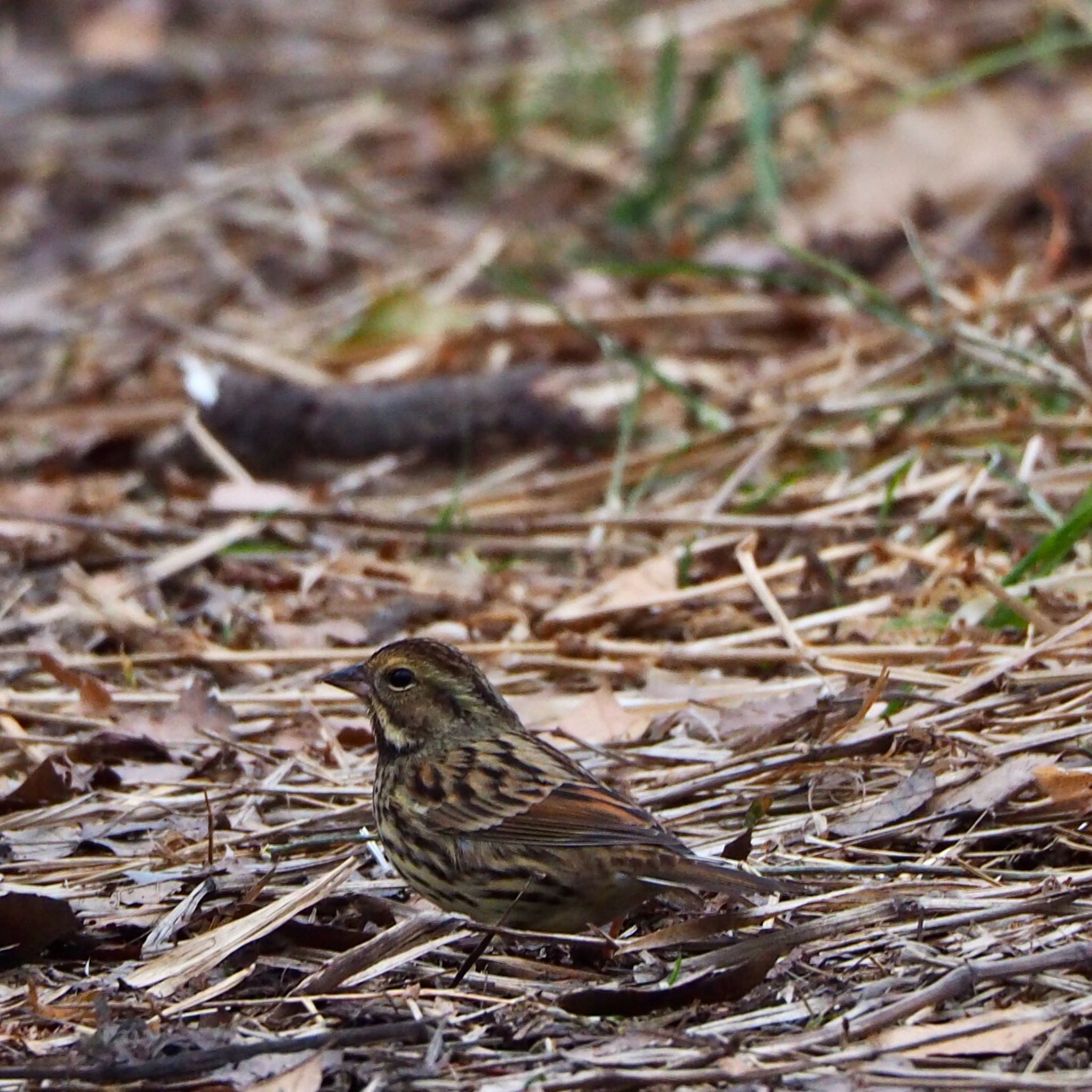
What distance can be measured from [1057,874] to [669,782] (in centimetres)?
97

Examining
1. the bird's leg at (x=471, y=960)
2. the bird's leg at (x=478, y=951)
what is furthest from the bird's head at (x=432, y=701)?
the bird's leg at (x=471, y=960)

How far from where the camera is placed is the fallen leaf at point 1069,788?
3805 millimetres

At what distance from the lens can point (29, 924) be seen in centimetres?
363

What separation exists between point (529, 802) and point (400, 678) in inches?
23.9

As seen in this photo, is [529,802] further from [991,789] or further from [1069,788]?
[1069,788]

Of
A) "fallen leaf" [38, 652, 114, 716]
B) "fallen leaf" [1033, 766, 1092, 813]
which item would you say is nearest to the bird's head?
"fallen leaf" [38, 652, 114, 716]

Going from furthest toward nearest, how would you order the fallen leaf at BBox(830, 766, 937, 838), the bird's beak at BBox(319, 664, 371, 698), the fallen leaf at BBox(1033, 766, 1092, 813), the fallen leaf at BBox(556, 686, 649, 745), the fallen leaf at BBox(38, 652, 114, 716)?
1. the fallen leaf at BBox(38, 652, 114, 716)
2. the fallen leaf at BBox(556, 686, 649, 745)
3. the bird's beak at BBox(319, 664, 371, 698)
4. the fallen leaf at BBox(830, 766, 937, 838)
5. the fallen leaf at BBox(1033, 766, 1092, 813)

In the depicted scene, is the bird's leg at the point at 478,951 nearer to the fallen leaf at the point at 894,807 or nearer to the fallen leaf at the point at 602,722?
the fallen leaf at the point at 894,807

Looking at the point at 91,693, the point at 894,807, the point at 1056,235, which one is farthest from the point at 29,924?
the point at 1056,235

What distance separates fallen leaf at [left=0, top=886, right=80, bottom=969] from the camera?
11.8 ft

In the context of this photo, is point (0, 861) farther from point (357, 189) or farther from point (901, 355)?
point (357, 189)

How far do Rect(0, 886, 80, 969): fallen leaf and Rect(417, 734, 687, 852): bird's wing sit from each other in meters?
0.76

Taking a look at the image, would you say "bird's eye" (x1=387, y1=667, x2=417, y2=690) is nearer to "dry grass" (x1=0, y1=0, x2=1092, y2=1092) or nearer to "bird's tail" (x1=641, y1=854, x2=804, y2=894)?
"dry grass" (x1=0, y1=0, x2=1092, y2=1092)

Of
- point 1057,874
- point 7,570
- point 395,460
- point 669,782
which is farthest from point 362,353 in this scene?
point 1057,874
